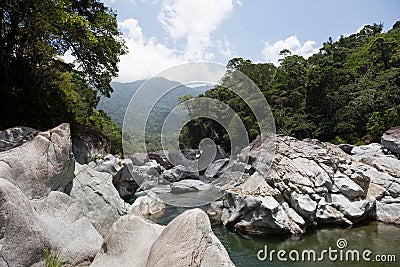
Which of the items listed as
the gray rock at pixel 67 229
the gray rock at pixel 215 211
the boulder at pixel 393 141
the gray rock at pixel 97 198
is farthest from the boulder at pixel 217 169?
the gray rock at pixel 67 229

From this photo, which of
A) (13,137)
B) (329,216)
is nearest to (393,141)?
(329,216)

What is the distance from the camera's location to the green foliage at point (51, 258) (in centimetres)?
441

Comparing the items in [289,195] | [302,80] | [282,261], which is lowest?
[282,261]

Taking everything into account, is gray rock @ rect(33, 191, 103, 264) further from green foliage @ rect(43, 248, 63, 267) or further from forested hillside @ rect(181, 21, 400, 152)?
forested hillside @ rect(181, 21, 400, 152)

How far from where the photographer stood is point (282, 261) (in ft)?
27.3

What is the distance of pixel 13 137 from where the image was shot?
7.11 meters

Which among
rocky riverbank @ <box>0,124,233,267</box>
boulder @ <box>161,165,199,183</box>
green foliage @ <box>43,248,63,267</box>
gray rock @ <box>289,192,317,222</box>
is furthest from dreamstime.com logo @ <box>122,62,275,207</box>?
green foliage @ <box>43,248,63,267</box>

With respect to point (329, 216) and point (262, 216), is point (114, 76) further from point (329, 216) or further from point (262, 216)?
point (329, 216)

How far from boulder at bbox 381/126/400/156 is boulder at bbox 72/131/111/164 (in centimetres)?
1779

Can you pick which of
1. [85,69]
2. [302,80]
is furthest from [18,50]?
[302,80]

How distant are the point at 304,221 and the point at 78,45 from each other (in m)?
10.4

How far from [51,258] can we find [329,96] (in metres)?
33.7

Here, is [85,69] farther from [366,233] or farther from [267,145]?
[366,233]

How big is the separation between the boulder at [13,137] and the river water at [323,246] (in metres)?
6.18
